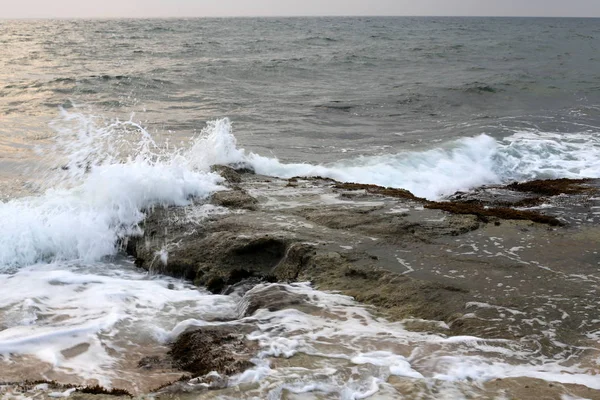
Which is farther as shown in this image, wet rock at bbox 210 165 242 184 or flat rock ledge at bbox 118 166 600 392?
wet rock at bbox 210 165 242 184

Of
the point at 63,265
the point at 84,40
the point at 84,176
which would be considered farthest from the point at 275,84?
the point at 84,40

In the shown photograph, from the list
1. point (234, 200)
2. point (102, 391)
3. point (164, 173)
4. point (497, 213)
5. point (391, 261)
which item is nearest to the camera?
point (102, 391)

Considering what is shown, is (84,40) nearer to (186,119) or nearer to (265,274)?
(186,119)

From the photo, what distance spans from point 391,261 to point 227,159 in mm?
5499

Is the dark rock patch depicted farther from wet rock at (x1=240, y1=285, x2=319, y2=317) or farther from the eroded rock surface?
wet rock at (x1=240, y1=285, x2=319, y2=317)

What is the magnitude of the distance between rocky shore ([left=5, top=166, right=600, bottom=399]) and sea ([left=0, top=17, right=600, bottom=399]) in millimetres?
227

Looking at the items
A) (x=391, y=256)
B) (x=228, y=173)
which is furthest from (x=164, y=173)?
(x=391, y=256)

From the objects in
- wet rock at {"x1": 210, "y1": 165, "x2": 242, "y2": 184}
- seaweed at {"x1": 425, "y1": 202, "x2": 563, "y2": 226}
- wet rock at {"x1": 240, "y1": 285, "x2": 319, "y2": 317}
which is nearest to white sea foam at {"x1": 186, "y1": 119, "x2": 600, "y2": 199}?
wet rock at {"x1": 210, "y1": 165, "x2": 242, "y2": 184}

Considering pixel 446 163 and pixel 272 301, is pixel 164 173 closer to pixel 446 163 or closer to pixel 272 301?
pixel 272 301

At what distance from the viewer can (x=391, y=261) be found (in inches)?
231

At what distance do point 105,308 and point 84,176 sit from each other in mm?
4760

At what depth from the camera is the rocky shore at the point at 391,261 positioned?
441 centimetres

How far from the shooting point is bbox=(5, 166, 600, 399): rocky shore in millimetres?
4406

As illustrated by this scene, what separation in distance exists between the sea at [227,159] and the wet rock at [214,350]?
6.3 inches
